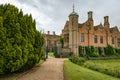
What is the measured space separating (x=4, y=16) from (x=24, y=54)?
3.43 meters

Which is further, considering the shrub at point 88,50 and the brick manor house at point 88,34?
the shrub at point 88,50

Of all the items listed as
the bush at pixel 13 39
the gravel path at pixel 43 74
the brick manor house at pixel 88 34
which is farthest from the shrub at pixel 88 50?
the bush at pixel 13 39

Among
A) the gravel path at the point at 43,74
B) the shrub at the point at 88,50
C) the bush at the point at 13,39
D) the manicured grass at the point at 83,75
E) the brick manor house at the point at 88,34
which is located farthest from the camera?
the shrub at the point at 88,50

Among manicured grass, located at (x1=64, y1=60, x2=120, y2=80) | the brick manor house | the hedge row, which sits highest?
the brick manor house

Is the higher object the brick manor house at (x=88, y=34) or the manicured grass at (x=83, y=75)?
the brick manor house at (x=88, y=34)

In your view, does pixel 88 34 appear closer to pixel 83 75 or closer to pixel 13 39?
pixel 83 75

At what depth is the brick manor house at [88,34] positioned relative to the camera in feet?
150

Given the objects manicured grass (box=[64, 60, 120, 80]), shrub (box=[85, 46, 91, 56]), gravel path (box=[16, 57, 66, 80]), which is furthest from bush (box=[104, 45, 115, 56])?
manicured grass (box=[64, 60, 120, 80])

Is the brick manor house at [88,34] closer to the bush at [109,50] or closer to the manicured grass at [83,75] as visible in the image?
the bush at [109,50]

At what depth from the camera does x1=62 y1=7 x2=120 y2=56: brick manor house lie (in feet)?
150

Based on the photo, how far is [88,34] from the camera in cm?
4925

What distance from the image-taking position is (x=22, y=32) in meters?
16.2

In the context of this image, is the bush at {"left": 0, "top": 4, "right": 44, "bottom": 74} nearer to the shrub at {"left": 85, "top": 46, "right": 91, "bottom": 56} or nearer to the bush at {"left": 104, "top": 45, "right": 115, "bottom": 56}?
the shrub at {"left": 85, "top": 46, "right": 91, "bottom": 56}

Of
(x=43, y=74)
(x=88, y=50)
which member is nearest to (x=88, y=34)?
(x=88, y=50)
